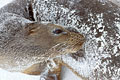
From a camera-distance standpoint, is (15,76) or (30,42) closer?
(30,42)

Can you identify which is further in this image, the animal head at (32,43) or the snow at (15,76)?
the snow at (15,76)

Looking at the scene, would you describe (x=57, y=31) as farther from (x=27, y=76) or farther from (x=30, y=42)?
(x=27, y=76)

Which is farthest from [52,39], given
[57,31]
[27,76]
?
[27,76]

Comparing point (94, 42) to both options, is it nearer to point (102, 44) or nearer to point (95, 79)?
point (102, 44)

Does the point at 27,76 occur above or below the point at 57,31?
below

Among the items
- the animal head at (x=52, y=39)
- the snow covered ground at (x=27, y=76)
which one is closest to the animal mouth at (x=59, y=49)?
the animal head at (x=52, y=39)

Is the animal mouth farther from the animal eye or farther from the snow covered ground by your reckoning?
the snow covered ground

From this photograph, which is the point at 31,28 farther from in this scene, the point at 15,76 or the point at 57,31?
the point at 15,76

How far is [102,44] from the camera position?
2.45ft

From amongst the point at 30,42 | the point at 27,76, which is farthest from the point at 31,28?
the point at 27,76

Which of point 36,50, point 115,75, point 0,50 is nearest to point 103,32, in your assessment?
point 115,75

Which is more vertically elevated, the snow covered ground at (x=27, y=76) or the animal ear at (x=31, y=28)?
the animal ear at (x=31, y=28)

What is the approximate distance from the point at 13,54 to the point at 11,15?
0.19 m

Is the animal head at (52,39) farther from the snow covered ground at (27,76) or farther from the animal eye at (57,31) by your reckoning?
the snow covered ground at (27,76)
